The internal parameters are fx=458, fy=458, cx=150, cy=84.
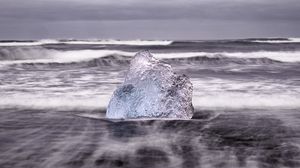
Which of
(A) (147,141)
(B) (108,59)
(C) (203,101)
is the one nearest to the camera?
(A) (147,141)

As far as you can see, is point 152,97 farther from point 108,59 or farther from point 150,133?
point 108,59

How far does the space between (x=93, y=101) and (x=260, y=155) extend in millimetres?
3959

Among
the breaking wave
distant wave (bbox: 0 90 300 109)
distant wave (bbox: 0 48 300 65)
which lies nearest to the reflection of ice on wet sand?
distant wave (bbox: 0 90 300 109)

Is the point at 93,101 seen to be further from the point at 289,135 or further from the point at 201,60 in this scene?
the point at 201,60

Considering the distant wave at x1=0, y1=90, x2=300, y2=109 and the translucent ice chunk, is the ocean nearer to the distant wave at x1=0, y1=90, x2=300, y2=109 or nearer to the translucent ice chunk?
the distant wave at x1=0, y1=90, x2=300, y2=109

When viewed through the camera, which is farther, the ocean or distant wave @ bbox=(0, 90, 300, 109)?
distant wave @ bbox=(0, 90, 300, 109)

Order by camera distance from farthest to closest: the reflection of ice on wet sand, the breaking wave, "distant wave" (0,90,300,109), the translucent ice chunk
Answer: the breaking wave → "distant wave" (0,90,300,109) → the translucent ice chunk → the reflection of ice on wet sand

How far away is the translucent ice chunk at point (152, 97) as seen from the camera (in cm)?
582

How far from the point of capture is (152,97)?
577 cm

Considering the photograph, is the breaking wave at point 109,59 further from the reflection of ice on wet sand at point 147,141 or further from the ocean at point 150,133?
the reflection of ice on wet sand at point 147,141

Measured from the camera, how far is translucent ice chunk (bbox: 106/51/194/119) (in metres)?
5.82

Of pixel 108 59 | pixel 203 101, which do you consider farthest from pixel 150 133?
pixel 108 59

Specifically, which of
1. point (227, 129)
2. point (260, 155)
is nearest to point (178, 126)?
point (227, 129)

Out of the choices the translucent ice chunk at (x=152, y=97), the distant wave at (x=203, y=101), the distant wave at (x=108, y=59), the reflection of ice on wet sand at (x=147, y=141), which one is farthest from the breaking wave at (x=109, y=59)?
the reflection of ice on wet sand at (x=147, y=141)
